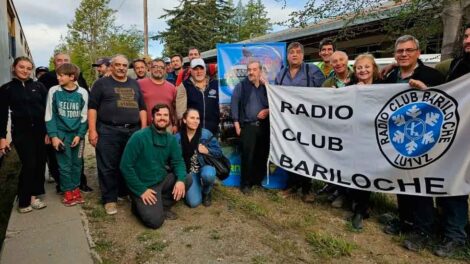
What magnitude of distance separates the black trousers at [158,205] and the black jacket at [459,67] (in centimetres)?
281

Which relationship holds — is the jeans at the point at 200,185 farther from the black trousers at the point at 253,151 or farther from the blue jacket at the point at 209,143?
the black trousers at the point at 253,151

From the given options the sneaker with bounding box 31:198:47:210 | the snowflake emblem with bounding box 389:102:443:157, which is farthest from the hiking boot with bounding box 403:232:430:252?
the sneaker with bounding box 31:198:47:210

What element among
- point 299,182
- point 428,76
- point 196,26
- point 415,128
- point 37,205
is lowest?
point 37,205

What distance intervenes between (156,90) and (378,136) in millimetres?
2658

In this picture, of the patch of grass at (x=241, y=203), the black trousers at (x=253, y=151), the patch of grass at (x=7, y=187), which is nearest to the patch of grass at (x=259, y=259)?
the patch of grass at (x=241, y=203)

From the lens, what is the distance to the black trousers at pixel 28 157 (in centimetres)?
397

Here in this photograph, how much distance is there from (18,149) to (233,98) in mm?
2523

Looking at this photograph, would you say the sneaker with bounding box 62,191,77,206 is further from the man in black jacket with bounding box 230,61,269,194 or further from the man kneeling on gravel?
the man in black jacket with bounding box 230,61,269,194

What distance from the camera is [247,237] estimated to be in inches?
137

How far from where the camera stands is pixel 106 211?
13.4ft

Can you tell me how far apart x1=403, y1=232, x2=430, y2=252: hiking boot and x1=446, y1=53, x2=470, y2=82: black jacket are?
56.0 inches

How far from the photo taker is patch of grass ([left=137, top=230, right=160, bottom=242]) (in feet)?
11.2

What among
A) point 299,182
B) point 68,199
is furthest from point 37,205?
point 299,182

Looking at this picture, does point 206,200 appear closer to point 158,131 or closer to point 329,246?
point 158,131
